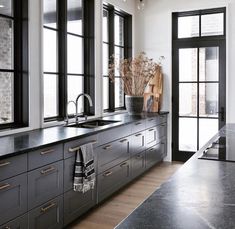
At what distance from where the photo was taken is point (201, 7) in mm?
5566

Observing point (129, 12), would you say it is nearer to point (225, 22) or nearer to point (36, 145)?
point (225, 22)

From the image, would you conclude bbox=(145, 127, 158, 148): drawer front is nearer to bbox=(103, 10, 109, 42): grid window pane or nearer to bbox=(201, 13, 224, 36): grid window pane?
bbox=(103, 10, 109, 42): grid window pane

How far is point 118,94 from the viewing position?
5.87 m

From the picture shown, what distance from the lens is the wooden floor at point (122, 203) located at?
3262 millimetres

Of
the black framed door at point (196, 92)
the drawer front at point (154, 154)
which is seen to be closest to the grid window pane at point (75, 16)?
the black framed door at point (196, 92)

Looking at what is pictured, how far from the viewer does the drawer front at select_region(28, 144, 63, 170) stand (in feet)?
8.17

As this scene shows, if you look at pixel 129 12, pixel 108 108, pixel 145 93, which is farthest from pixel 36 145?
pixel 129 12

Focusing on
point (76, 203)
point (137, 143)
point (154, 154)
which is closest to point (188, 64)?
point (154, 154)

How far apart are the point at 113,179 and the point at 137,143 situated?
0.88m

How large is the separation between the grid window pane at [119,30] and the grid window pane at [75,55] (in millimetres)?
1145

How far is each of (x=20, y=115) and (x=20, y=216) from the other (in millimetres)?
1323

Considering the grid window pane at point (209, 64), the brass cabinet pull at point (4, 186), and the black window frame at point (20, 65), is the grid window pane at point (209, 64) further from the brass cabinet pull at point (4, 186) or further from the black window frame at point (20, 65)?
the brass cabinet pull at point (4, 186)

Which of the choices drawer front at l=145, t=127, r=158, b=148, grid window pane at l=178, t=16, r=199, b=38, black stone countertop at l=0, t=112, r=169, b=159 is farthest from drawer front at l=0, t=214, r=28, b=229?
grid window pane at l=178, t=16, r=199, b=38

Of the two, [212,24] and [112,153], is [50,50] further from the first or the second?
[212,24]
